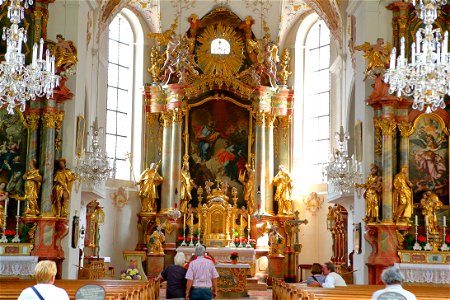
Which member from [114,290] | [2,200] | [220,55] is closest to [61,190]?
[2,200]

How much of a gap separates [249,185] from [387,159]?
32.3ft

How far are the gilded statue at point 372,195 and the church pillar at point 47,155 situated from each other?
772 centimetres

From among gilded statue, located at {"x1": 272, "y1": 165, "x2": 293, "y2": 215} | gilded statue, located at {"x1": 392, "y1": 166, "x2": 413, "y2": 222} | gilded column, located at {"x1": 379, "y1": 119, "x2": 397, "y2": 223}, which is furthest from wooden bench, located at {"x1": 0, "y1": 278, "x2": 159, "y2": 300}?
gilded statue, located at {"x1": 272, "y1": 165, "x2": 293, "y2": 215}

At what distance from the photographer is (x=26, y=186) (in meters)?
19.1

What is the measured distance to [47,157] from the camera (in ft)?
63.7

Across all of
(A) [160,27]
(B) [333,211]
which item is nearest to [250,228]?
(B) [333,211]

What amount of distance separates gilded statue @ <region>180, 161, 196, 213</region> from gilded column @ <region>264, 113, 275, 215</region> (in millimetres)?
2724

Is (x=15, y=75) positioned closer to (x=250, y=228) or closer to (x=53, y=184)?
(x=53, y=184)

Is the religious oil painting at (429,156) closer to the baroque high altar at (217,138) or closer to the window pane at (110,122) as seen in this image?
the baroque high altar at (217,138)

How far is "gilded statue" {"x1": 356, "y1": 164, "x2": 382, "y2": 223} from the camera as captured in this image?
19.2 meters

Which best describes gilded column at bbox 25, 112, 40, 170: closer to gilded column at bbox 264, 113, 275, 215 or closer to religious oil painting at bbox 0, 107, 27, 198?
religious oil painting at bbox 0, 107, 27, 198

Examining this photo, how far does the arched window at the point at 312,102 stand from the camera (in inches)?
1161

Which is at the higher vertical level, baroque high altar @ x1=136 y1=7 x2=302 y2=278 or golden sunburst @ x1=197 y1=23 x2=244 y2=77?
golden sunburst @ x1=197 y1=23 x2=244 y2=77

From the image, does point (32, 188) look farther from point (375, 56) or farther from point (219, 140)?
point (219, 140)
